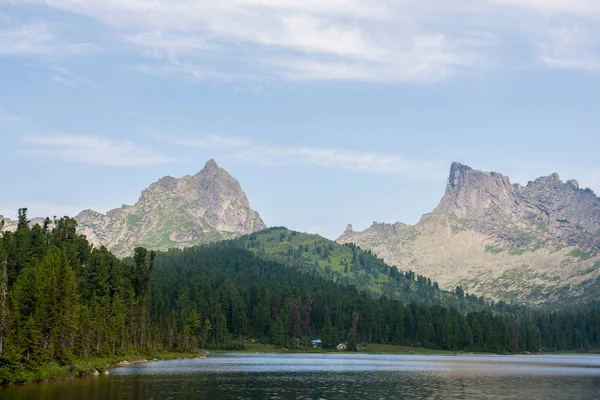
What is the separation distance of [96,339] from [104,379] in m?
45.1

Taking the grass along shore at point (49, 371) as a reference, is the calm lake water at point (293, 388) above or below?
below

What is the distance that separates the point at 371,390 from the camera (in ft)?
343

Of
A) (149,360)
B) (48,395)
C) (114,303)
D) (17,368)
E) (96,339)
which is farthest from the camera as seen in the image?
(149,360)

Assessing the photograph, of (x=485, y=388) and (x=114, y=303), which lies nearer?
(x=485, y=388)

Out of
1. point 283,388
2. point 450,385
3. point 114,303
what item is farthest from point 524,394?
point 114,303

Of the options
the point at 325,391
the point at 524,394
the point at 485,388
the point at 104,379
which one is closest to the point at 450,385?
the point at 485,388

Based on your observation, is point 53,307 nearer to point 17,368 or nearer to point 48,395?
point 17,368

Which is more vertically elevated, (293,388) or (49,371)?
(49,371)

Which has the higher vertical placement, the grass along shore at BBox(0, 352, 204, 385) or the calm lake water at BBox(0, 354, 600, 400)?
the grass along shore at BBox(0, 352, 204, 385)

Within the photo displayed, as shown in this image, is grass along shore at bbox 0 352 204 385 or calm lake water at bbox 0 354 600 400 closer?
calm lake water at bbox 0 354 600 400

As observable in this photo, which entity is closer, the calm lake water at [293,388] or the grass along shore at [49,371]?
the calm lake water at [293,388]

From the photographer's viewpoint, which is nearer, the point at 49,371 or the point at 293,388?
the point at 293,388

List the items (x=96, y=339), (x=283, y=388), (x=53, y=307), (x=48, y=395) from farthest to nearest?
(x=96, y=339) → (x=53, y=307) → (x=283, y=388) → (x=48, y=395)

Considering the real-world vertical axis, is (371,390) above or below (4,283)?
below
